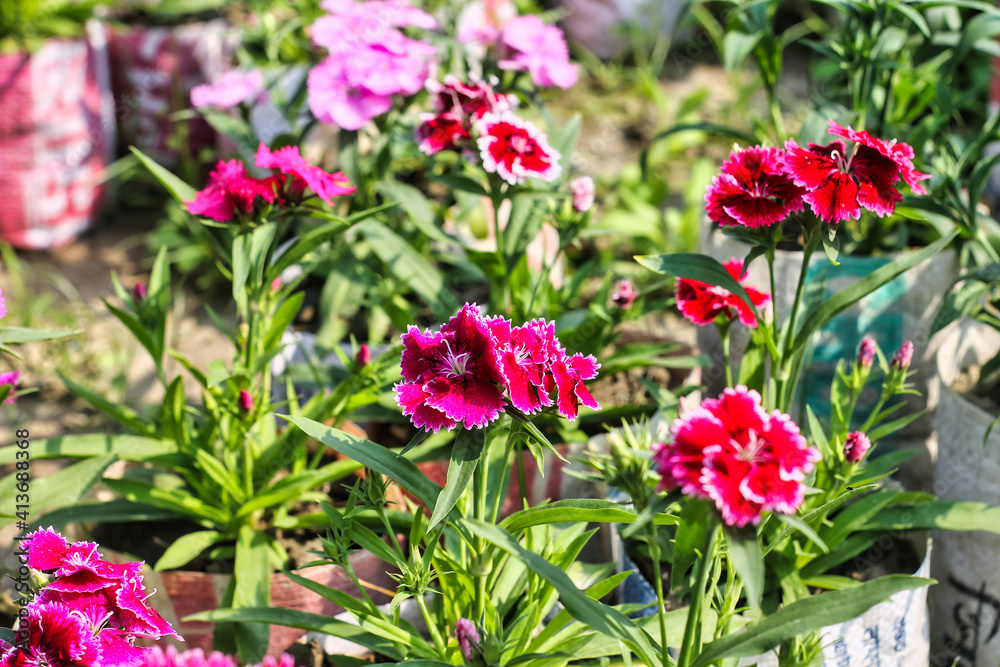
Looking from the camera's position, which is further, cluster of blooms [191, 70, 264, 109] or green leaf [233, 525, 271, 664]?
cluster of blooms [191, 70, 264, 109]

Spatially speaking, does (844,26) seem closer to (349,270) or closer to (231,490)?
(349,270)

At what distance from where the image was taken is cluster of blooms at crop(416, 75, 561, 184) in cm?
161

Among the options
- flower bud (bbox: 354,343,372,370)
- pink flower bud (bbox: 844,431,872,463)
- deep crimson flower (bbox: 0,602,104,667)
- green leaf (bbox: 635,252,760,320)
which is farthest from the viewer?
flower bud (bbox: 354,343,372,370)

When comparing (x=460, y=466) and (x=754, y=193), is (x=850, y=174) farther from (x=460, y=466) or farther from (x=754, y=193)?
(x=460, y=466)

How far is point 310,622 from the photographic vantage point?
4.87 ft

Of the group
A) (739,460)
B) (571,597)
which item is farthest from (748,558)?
(571,597)

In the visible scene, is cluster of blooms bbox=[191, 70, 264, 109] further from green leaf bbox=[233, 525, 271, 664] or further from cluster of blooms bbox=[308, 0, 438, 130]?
green leaf bbox=[233, 525, 271, 664]

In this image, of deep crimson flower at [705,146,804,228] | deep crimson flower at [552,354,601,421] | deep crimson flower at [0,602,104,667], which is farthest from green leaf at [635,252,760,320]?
deep crimson flower at [0,602,104,667]

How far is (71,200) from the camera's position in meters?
3.28

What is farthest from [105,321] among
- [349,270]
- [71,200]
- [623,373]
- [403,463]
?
[403,463]

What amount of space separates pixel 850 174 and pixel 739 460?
0.57 metres

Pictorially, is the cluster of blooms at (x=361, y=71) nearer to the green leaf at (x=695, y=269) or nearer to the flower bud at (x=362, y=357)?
the flower bud at (x=362, y=357)

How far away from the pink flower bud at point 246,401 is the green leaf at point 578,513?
0.61m

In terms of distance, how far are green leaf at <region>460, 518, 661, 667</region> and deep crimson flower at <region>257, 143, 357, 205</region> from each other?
0.66 metres
